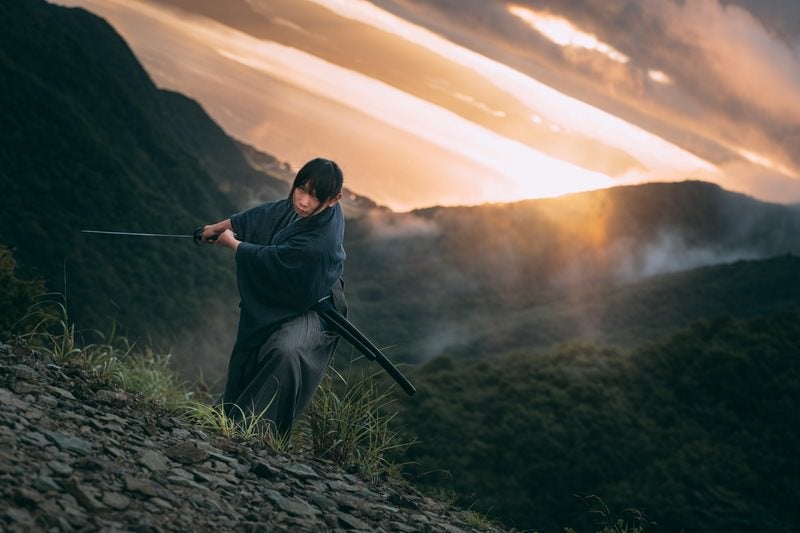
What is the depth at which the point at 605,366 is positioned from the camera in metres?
90.0

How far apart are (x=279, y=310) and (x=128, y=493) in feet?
9.85

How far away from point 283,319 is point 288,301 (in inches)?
6.5

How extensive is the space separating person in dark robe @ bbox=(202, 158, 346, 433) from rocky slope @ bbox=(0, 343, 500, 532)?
0.75 meters

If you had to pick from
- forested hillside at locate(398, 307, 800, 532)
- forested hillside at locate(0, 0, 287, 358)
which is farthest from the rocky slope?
forested hillside at locate(0, 0, 287, 358)

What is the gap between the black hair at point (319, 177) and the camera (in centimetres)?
724

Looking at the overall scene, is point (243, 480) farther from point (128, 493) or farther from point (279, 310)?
point (279, 310)

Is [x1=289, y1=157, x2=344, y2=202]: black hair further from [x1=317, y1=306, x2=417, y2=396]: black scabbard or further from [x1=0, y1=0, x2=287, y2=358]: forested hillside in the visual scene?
[x1=0, y1=0, x2=287, y2=358]: forested hillside

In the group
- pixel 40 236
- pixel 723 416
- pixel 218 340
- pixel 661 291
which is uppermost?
pixel 661 291

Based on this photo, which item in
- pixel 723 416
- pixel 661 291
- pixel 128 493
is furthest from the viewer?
pixel 661 291

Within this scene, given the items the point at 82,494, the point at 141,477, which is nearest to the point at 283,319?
the point at 141,477

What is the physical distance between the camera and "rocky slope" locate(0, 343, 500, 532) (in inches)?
169

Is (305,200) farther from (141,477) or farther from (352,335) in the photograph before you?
(141,477)

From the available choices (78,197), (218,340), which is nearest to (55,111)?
(78,197)

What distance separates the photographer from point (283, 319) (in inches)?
294
